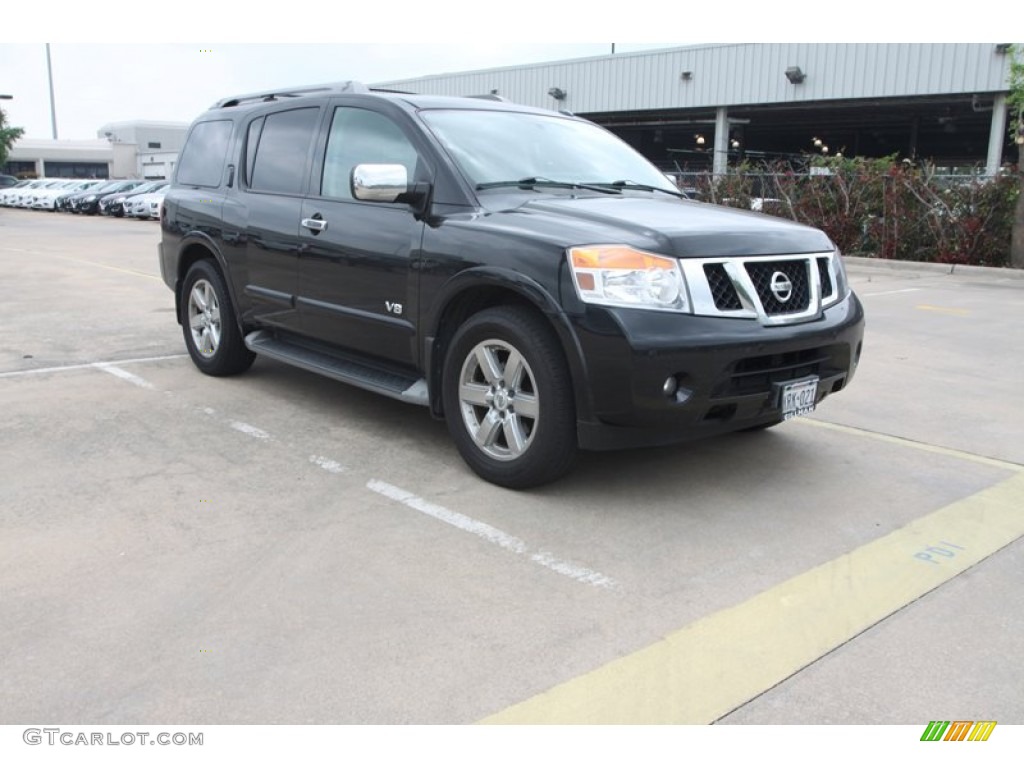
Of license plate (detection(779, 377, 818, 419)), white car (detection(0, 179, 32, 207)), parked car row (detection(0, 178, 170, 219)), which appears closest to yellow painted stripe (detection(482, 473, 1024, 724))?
license plate (detection(779, 377, 818, 419))

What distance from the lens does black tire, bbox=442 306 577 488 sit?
13.3ft

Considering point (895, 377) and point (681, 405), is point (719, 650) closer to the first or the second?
point (681, 405)

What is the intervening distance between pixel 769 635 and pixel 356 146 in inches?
142

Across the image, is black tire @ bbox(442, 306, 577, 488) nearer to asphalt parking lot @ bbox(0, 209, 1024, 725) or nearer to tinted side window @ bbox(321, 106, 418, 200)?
asphalt parking lot @ bbox(0, 209, 1024, 725)

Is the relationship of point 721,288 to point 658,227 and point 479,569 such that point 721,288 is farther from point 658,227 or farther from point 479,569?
point 479,569

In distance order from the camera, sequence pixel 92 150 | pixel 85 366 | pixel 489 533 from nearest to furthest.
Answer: pixel 489 533 < pixel 85 366 < pixel 92 150

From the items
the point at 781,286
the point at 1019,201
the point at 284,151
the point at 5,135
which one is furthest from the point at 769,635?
the point at 5,135

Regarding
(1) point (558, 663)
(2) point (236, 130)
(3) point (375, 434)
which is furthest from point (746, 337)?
(2) point (236, 130)

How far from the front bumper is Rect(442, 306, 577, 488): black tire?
161 millimetres

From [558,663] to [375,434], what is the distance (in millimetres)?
2671

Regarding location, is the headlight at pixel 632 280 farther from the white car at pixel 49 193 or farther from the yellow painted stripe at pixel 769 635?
the white car at pixel 49 193

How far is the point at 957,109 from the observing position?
31.6 m

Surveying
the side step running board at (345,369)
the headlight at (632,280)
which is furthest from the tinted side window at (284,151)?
the headlight at (632,280)

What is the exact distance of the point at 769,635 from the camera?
10.2ft
